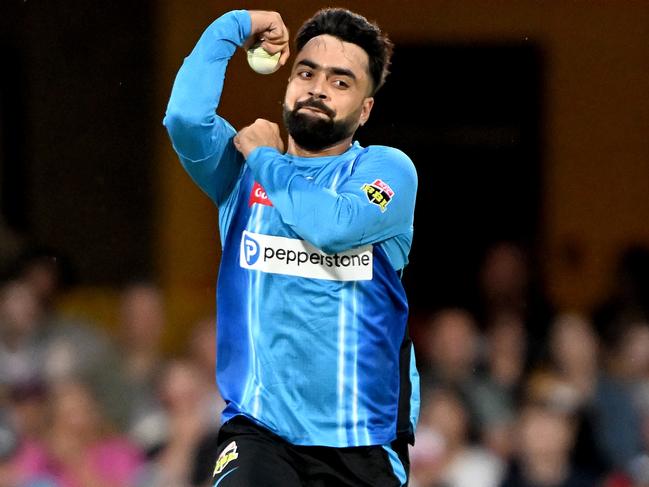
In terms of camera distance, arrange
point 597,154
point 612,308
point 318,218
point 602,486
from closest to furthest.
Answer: point 318,218, point 602,486, point 612,308, point 597,154

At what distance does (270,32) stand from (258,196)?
54 cm

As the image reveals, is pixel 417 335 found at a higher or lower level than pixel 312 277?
lower

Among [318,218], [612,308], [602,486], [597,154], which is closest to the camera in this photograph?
[318,218]

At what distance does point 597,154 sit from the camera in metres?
8.91

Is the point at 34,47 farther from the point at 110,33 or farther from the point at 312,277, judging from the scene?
the point at 312,277

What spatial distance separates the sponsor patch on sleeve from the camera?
12.7ft

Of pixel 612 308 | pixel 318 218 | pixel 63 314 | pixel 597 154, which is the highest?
pixel 318 218

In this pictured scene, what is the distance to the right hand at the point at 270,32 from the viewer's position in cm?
414

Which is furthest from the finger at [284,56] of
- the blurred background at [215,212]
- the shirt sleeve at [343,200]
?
the blurred background at [215,212]

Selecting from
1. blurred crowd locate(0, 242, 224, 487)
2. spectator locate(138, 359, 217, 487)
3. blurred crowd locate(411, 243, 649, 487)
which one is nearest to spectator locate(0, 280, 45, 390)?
blurred crowd locate(0, 242, 224, 487)

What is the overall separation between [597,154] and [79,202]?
141 inches

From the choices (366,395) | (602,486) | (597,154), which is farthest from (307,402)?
(597,154)

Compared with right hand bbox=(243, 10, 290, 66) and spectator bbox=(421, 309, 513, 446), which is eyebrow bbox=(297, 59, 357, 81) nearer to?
right hand bbox=(243, 10, 290, 66)

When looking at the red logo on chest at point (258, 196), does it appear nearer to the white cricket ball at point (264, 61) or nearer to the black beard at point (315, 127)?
the black beard at point (315, 127)
